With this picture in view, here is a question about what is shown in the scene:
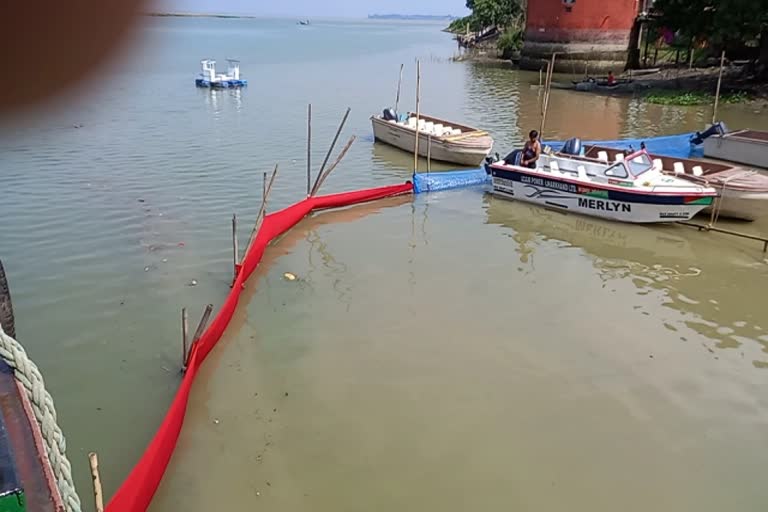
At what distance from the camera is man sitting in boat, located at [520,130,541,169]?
1310cm

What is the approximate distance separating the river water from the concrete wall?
2760 centimetres

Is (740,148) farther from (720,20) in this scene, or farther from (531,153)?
(720,20)

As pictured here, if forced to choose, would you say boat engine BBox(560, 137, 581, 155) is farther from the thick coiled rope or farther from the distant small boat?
the distant small boat

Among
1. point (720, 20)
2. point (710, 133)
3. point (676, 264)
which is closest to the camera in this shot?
point (676, 264)

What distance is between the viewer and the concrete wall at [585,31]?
119 feet

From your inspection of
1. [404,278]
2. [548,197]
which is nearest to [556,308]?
[404,278]

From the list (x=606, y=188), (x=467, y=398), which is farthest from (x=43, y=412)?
(x=606, y=188)

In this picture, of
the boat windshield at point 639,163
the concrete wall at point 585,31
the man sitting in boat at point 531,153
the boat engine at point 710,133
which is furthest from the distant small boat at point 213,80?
the boat windshield at point 639,163

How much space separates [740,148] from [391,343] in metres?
13.3

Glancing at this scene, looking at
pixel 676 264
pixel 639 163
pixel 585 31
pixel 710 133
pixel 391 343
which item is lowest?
pixel 391 343

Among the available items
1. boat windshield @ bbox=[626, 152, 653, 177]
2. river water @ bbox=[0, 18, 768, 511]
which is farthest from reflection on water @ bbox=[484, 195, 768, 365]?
boat windshield @ bbox=[626, 152, 653, 177]

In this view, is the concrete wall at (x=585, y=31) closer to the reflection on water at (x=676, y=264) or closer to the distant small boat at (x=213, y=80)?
the distant small boat at (x=213, y=80)

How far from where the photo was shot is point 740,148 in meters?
16.2

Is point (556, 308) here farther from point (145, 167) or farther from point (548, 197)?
point (145, 167)
